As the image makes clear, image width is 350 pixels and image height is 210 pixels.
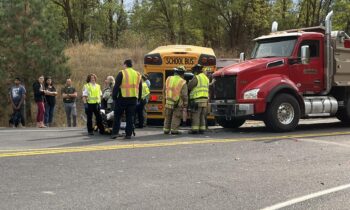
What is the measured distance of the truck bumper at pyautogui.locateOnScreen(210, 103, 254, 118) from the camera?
1323cm

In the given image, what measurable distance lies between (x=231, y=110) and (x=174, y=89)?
1.70 m

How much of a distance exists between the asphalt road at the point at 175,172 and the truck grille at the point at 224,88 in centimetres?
198

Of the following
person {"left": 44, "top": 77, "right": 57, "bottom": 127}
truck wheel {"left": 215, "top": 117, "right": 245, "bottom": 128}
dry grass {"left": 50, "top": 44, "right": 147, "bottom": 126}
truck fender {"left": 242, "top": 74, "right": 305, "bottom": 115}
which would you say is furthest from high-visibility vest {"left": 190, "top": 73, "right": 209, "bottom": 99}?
dry grass {"left": 50, "top": 44, "right": 147, "bottom": 126}

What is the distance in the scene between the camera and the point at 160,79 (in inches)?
640

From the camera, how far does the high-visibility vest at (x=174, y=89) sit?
515 inches

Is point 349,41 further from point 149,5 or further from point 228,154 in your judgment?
point 149,5

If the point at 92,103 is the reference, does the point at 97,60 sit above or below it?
above

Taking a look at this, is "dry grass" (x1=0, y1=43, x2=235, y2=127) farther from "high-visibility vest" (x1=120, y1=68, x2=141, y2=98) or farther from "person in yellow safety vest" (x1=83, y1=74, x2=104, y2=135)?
"high-visibility vest" (x1=120, y1=68, x2=141, y2=98)

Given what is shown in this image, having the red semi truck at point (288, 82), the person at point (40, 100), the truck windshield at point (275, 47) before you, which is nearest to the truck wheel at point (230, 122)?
the red semi truck at point (288, 82)

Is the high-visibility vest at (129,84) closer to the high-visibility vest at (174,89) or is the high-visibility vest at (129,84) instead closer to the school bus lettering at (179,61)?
the high-visibility vest at (174,89)

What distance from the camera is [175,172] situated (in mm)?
7945

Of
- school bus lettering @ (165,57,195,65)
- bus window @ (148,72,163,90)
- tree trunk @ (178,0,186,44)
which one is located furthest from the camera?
tree trunk @ (178,0,186,44)

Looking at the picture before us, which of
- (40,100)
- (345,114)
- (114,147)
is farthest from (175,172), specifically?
(40,100)

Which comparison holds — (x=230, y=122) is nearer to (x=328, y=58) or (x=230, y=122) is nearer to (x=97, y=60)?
(x=328, y=58)
